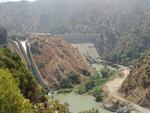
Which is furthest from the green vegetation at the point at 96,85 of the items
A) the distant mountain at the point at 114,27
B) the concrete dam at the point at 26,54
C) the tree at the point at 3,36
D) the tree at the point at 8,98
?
the tree at the point at 8,98

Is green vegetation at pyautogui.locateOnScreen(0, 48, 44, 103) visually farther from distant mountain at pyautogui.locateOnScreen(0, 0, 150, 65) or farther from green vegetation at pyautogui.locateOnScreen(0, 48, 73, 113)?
distant mountain at pyautogui.locateOnScreen(0, 0, 150, 65)

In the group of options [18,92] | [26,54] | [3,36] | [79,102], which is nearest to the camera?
[18,92]

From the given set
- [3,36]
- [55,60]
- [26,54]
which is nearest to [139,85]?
[55,60]

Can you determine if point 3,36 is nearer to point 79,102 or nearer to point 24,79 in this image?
point 79,102

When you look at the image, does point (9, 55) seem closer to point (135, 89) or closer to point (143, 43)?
point (135, 89)

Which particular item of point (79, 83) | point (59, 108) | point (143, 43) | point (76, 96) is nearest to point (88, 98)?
point (76, 96)

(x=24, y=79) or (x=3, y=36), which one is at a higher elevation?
(x=24, y=79)
